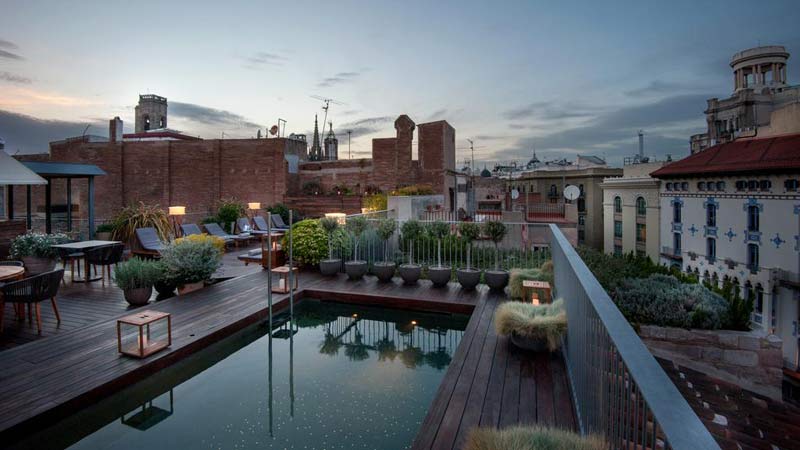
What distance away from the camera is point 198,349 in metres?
4.21

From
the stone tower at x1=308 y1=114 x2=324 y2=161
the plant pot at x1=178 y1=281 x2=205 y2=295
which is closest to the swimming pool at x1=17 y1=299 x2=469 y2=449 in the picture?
the plant pot at x1=178 y1=281 x2=205 y2=295

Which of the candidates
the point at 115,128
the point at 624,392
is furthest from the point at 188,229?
the point at 115,128

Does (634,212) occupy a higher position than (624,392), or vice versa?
(634,212)

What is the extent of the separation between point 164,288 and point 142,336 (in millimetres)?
2691

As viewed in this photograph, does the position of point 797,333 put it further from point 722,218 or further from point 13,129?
point 13,129

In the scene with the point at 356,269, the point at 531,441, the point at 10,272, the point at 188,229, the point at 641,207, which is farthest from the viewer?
the point at 641,207

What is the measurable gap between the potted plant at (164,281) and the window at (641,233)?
26.7m

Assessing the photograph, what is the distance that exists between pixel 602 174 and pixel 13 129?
37.4 meters

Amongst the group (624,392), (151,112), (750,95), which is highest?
(151,112)

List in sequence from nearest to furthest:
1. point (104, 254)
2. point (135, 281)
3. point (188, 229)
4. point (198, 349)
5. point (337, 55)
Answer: point (198, 349)
point (135, 281)
point (104, 254)
point (188, 229)
point (337, 55)

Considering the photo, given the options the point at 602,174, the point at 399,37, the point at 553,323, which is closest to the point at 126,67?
the point at 399,37

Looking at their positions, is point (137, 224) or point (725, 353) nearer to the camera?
point (725, 353)

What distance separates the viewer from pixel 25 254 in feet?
21.2

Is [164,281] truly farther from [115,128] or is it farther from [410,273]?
[115,128]
